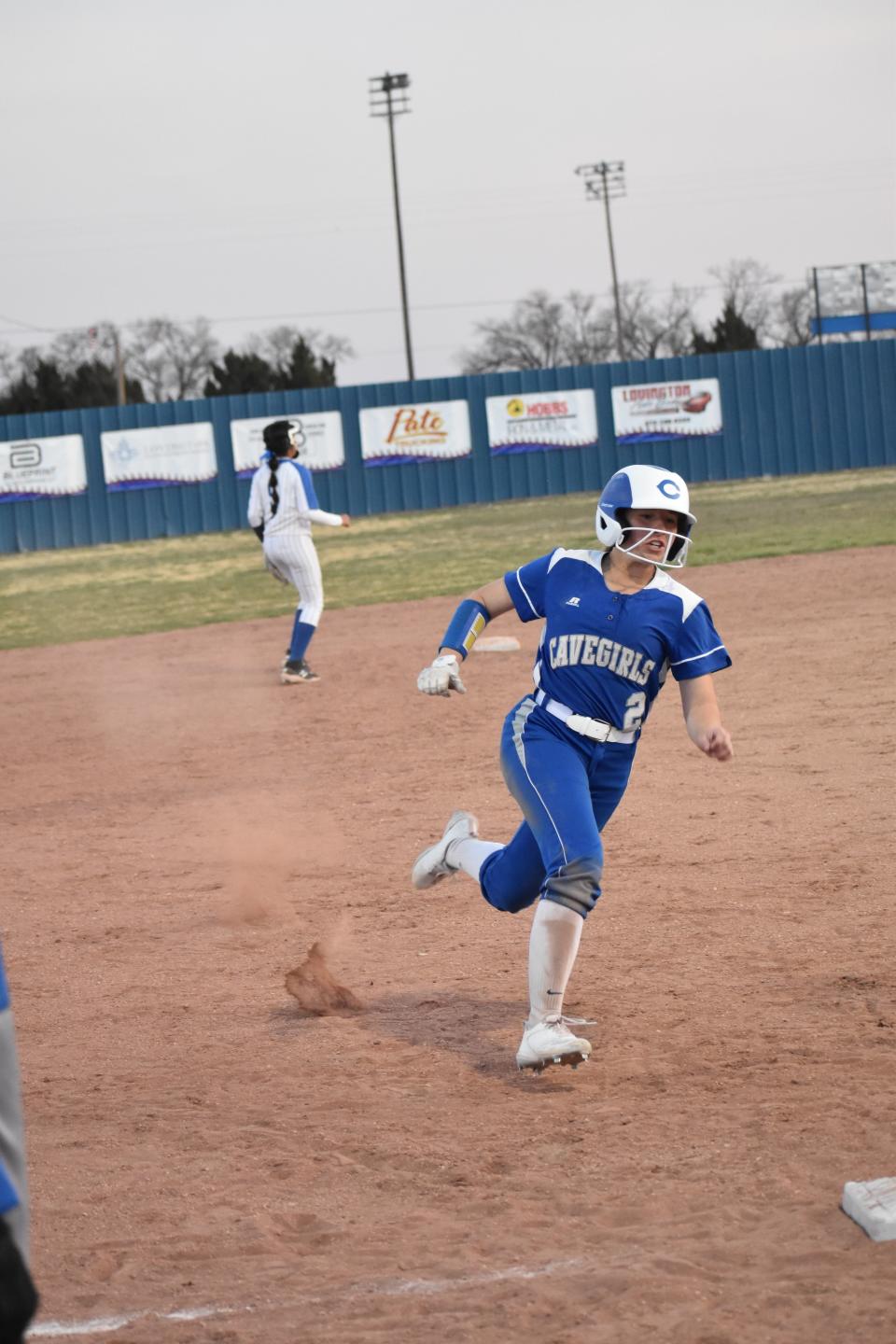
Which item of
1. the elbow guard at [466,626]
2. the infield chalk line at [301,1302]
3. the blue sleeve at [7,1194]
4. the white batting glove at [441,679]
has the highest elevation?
the elbow guard at [466,626]

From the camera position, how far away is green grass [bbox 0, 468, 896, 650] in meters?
21.4

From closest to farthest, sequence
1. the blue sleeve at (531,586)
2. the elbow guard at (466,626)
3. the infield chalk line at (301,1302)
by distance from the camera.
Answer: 1. the infield chalk line at (301,1302)
2. the blue sleeve at (531,586)
3. the elbow guard at (466,626)

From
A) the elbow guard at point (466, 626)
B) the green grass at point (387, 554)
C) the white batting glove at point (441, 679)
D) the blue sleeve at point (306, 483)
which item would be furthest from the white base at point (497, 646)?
the white batting glove at point (441, 679)

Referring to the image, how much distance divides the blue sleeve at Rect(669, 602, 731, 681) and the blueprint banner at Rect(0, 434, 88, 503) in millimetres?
31807

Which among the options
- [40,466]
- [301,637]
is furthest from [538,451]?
[301,637]

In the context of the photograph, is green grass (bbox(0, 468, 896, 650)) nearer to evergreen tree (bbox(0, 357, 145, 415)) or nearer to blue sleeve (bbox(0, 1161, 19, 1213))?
blue sleeve (bbox(0, 1161, 19, 1213))

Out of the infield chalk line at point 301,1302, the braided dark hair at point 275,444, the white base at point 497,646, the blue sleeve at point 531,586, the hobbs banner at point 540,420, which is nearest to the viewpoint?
the infield chalk line at point 301,1302

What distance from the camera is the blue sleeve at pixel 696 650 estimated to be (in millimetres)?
5359

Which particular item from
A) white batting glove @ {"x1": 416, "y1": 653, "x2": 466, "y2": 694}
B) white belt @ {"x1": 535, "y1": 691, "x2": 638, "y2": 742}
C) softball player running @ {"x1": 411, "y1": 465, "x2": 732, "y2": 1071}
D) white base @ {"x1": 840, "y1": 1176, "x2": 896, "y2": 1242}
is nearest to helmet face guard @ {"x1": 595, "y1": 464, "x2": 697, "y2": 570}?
softball player running @ {"x1": 411, "y1": 465, "x2": 732, "y2": 1071}

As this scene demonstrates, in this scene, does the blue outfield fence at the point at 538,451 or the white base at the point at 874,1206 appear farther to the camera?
the blue outfield fence at the point at 538,451

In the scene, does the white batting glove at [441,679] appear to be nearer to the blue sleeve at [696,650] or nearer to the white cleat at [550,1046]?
the blue sleeve at [696,650]

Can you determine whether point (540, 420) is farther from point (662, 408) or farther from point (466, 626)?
point (466, 626)

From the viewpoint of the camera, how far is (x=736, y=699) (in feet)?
38.5

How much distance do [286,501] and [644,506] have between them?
9.66 m
